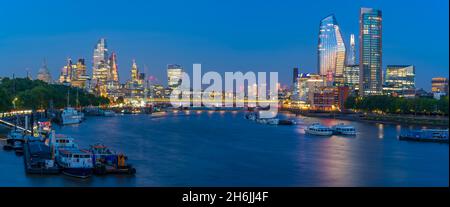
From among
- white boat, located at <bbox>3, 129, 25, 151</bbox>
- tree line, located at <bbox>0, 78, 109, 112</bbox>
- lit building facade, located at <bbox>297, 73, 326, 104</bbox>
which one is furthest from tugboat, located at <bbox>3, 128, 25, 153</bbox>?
lit building facade, located at <bbox>297, 73, 326, 104</bbox>

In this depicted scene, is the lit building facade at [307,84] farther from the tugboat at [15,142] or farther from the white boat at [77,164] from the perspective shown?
the white boat at [77,164]

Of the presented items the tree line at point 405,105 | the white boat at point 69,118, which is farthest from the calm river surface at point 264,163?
the tree line at point 405,105

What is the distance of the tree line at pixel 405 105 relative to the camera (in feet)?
97.8

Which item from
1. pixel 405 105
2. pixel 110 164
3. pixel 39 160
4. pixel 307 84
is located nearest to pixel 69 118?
pixel 39 160

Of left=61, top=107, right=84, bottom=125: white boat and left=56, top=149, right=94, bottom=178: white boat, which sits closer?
left=56, top=149, right=94, bottom=178: white boat

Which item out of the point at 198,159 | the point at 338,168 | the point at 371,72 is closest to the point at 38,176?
the point at 198,159

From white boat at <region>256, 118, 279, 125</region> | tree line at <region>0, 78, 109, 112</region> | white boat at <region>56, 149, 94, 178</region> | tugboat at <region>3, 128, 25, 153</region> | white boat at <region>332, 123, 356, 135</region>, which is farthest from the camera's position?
white boat at <region>256, 118, 279, 125</region>

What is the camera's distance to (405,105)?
3231cm

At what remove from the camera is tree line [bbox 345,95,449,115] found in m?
29.8

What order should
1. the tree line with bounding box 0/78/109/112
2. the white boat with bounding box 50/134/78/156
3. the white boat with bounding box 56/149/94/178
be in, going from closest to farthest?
1. the white boat with bounding box 56/149/94/178
2. the white boat with bounding box 50/134/78/156
3. the tree line with bounding box 0/78/109/112

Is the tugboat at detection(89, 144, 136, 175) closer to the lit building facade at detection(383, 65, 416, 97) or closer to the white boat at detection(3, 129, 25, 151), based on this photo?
the white boat at detection(3, 129, 25, 151)

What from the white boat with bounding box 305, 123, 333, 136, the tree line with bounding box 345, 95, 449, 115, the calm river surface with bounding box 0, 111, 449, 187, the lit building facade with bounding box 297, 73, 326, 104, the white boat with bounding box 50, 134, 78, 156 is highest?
the lit building facade with bounding box 297, 73, 326, 104

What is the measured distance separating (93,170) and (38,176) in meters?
0.79
